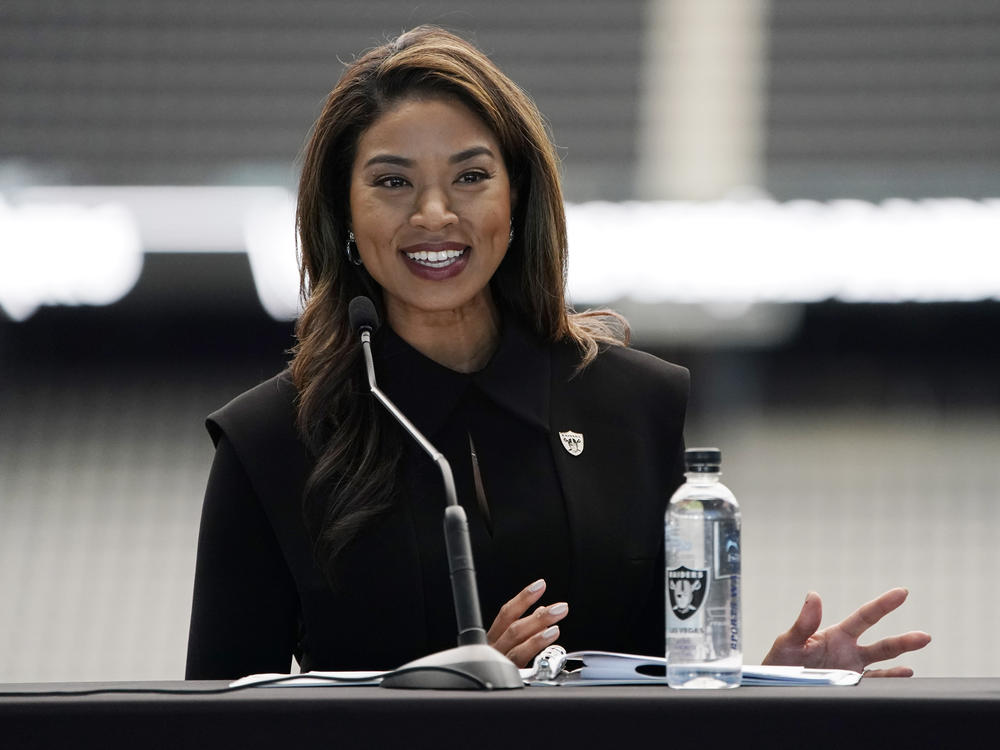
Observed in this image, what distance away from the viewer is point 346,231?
95.5 inches

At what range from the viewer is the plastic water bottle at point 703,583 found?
143cm

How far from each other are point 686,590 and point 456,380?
90 centimetres

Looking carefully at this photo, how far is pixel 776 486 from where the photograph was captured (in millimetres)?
6762

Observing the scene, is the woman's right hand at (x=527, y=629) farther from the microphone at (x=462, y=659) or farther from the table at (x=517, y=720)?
the table at (x=517, y=720)

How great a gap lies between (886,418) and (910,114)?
5.07ft

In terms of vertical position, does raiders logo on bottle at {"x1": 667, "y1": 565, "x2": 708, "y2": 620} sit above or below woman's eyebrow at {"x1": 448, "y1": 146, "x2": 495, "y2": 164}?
below

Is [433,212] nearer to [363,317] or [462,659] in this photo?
[363,317]

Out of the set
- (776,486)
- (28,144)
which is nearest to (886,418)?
(776,486)

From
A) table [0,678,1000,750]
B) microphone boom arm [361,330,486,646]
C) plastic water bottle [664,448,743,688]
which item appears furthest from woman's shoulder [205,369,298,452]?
table [0,678,1000,750]

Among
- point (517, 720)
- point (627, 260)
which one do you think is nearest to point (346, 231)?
point (517, 720)

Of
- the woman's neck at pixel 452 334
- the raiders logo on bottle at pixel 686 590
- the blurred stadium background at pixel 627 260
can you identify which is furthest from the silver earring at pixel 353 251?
the blurred stadium background at pixel 627 260

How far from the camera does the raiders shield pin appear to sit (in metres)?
2.24

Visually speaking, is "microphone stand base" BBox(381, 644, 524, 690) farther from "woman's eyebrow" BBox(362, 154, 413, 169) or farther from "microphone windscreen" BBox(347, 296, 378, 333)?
"woman's eyebrow" BBox(362, 154, 413, 169)

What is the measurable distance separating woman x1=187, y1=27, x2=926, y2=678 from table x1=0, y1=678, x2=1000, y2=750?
83 cm
